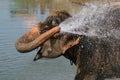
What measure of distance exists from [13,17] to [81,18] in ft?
59.1

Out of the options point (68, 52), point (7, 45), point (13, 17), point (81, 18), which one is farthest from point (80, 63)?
point (13, 17)

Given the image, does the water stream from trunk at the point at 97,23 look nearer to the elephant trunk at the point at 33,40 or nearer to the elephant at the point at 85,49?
the elephant at the point at 85,49

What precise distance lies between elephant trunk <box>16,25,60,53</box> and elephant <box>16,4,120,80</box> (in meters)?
0.06

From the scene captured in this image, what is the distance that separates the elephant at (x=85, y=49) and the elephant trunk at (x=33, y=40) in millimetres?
56

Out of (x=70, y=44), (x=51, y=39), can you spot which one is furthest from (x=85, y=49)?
(x=51, y=39)

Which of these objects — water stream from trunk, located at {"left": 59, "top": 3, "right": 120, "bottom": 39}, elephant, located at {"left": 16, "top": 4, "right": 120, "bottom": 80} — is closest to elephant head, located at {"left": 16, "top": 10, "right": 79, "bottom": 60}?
elephant, located at {"left": 16, "top": 4, "right": 120, "bottom": 80}

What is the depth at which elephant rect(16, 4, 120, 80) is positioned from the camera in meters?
7.21

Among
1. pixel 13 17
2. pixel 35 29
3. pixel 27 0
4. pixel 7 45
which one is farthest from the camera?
pixel 27 0

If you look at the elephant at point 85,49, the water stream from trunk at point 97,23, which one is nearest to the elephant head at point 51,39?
the elephant at point 85,49

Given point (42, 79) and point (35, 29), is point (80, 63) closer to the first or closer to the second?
point (35, 29)

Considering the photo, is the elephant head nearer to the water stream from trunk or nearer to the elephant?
the elephant

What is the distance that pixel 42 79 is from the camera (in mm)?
10969

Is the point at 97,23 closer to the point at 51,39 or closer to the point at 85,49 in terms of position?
the point at 85,49

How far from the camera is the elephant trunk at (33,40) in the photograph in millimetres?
6711
